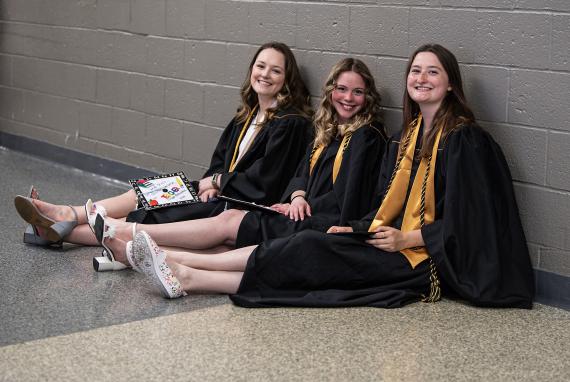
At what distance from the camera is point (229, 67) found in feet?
18.9

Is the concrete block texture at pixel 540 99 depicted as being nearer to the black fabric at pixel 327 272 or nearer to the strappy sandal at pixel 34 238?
the black fabric at pixel 327 272

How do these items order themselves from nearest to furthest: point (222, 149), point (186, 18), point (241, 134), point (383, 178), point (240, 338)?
point (240, 338) < point (383, 178) < point (241, 134) < point (222, 149) < point (186, 18)

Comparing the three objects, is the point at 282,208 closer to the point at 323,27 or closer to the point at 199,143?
the point at 323,27

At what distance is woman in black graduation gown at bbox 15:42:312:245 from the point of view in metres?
4.97

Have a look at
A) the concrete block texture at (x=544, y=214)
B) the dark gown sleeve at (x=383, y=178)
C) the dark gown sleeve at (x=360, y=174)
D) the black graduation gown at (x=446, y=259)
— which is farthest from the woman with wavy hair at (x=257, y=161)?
the concrete block texture at (x=544, y=214)

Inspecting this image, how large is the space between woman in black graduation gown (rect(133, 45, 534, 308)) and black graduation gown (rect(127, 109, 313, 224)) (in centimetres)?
74

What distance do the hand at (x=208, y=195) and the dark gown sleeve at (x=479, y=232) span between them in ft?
4.31

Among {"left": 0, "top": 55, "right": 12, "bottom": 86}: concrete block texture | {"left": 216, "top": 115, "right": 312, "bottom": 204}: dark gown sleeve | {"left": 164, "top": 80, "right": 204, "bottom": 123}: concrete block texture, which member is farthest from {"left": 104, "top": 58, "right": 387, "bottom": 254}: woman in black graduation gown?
{"left": 0, "top": 55, "right": 12, "bottom": 86}: concrete block texture

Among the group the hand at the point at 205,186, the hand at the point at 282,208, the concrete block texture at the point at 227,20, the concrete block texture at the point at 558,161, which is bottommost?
the hand at the point at 282,208

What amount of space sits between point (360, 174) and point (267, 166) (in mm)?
A: 651

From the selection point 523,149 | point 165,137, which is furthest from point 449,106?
point 165,137

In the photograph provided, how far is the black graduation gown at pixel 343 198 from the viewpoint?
15.0 ft

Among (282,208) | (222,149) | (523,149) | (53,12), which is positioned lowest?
(282,208)

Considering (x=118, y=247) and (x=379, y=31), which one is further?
(x=379, y=31)
